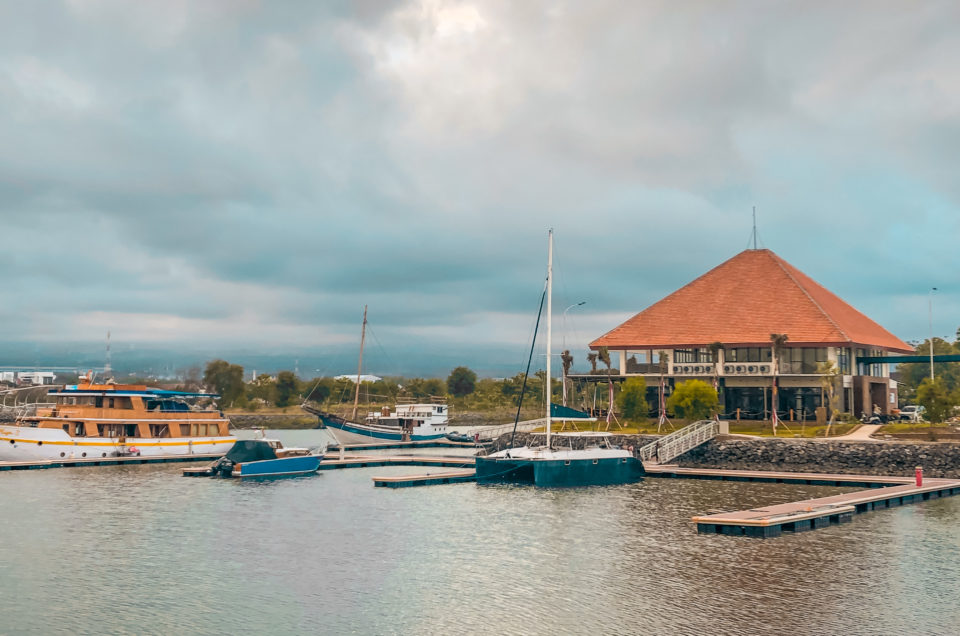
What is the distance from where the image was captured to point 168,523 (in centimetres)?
4338

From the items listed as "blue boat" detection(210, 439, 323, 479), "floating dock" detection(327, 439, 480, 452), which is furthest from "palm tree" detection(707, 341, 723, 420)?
"blue boat" detection(210, 439, 323, 479)

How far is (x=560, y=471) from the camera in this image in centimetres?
5744

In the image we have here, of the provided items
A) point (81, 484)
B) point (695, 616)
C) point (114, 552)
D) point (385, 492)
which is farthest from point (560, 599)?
point (81, 484)

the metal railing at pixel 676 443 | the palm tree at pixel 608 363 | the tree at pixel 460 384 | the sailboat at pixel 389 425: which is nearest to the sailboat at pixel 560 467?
the metal railing at pixel 676 443

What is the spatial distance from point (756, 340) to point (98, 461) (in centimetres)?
6028

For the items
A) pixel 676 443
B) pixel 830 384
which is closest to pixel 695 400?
pixel 676 443

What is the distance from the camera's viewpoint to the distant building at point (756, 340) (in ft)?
259

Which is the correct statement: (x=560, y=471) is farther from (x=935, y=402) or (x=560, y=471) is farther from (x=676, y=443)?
(x=935, y=402)

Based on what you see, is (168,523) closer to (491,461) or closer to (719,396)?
(491,461)

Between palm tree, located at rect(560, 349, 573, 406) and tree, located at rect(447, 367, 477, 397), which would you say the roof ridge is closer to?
palm tree, located at rect(560, 349, 573, 406)

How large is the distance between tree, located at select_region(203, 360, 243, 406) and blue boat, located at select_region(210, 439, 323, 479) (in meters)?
114

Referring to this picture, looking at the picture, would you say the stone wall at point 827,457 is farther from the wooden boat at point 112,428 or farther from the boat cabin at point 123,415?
the boat cabin at point 123,415

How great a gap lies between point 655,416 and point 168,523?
52521 millimetres

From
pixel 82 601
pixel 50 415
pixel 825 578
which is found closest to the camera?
pixel 82 601
